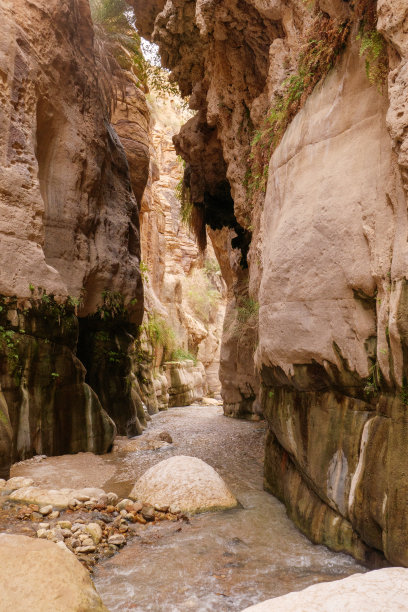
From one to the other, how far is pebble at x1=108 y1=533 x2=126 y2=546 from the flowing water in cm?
9

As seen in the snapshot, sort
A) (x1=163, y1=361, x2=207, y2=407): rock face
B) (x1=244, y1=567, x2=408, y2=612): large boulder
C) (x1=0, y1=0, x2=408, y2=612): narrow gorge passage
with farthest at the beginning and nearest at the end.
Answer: (x1=163, y1=361, x2=207, y2=407): rock face → (x1=0, y1=0, x2=408, y2=612): narrow gorge passage → (x1=244, y1=567, x2=408, y2=612): large boulder

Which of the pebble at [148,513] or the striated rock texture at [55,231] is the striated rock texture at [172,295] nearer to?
the striated rock texture at [55,231]

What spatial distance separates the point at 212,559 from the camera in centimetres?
413

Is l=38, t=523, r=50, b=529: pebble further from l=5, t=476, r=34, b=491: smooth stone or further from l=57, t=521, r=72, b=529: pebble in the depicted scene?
l=5, t=476, r=34, b=491: smooth stone

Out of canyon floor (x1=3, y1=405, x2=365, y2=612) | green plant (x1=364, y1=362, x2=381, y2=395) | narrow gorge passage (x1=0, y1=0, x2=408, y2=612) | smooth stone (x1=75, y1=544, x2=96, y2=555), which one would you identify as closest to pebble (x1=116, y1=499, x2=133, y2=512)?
narrow gorge passage (x1=0, y1=0, x2=408, y2=612)

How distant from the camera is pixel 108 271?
11.8 metres

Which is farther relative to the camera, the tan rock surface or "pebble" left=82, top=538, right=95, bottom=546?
the tan rock surface

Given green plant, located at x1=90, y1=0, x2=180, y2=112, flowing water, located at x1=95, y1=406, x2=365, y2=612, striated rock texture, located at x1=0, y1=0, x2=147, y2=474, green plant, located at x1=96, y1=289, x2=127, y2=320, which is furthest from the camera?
green plant, located at x1=90, y1=0, x2=180, y2=112

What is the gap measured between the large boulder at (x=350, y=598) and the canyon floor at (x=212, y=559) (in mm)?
1265

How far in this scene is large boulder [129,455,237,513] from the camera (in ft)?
18.0

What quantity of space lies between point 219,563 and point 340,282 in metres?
3.08

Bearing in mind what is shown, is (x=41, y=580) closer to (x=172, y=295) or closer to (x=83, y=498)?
(x=83, y=498)

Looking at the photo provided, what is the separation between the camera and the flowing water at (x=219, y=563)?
11.2 feet

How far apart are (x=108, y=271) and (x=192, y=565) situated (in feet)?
29.5
